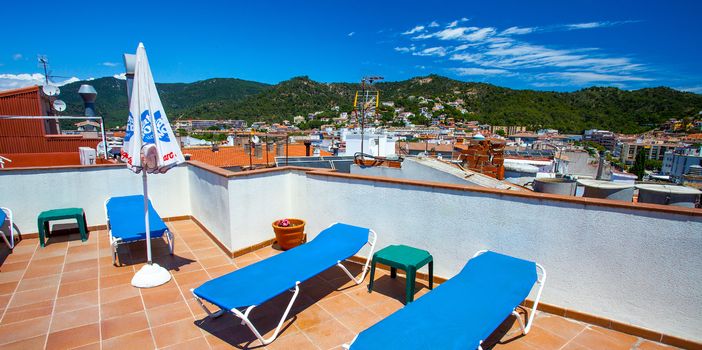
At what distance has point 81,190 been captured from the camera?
5.76 meters

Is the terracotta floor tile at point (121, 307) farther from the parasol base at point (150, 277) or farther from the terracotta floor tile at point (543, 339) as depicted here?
the terracotta floor tile at point (543, 339)

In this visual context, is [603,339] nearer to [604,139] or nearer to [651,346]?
[651,346]


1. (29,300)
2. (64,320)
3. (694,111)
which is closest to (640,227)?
(64,320)

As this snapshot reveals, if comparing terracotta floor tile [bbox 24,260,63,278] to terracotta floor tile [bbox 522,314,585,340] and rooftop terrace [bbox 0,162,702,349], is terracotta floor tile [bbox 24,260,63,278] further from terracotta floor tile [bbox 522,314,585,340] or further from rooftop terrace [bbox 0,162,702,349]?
terracotta floor tile [bbox 522,314,585,340]

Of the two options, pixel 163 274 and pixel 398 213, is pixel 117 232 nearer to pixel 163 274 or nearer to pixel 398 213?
pixel 163 274

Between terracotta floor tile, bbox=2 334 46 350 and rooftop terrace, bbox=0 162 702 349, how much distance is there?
0.02m

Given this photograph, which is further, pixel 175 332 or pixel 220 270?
pixel 220 270

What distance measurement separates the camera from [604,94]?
78.5 meters

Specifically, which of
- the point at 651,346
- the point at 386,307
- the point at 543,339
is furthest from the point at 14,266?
the point at 651,346

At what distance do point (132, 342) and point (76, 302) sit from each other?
1207mm

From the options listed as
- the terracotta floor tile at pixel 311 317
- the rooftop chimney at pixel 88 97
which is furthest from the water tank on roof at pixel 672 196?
the rooftop chimney at pixel 88 97

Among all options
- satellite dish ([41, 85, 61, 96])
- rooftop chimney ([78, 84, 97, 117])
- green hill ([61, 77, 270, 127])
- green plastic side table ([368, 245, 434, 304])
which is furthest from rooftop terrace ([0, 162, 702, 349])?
green hill ([61, 77, 270, 127])

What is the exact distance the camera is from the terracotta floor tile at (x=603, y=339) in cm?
287

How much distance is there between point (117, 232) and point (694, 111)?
3777 inches
